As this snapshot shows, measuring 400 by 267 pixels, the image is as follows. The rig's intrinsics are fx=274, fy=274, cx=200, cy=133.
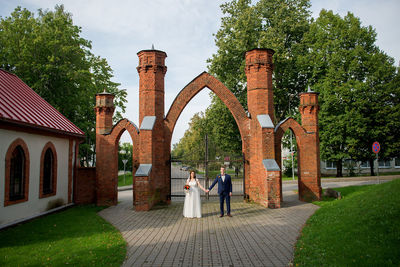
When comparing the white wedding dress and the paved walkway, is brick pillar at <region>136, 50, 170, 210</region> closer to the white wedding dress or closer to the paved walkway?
the paved walkway

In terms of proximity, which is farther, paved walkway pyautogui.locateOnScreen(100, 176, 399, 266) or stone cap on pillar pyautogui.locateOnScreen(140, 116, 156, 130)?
stone cap on pillar pyautogui.locateOnScreen(140, 116, 156, 130)

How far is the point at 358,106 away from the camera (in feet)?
74.7

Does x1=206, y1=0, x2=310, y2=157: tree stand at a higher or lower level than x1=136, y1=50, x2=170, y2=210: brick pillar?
higher

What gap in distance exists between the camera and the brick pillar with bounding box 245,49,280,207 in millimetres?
12047

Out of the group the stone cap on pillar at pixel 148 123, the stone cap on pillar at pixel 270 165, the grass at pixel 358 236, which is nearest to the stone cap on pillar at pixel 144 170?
the stone cap on pillar at pixel 148 123

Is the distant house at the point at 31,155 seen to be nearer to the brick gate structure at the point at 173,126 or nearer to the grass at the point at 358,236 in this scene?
the brick gate structure at the point at 173,126

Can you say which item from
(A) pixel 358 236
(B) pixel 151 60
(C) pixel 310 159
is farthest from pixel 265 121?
(A) pixel 358 236

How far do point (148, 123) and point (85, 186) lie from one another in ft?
15.9

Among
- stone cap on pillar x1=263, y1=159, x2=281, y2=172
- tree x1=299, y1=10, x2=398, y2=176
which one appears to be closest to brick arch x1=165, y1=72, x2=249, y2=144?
stone cap on pillar x1=263, y1=159, x2=281, y2=172

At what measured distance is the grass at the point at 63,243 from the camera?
18.7 ft

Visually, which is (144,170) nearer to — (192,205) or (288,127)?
(192,205)

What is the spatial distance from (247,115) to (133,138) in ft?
18.5

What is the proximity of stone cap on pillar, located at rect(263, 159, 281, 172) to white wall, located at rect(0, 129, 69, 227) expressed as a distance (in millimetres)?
9167

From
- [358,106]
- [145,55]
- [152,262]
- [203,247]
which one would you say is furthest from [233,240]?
[358,106]
